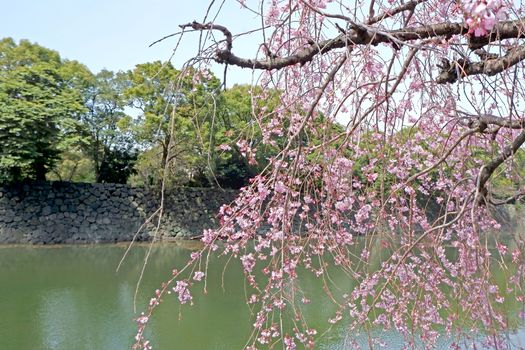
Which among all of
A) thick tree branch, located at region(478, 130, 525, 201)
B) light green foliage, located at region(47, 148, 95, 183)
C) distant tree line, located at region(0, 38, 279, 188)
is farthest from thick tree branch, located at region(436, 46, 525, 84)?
light green foliage, located at region(47, 148, 95, 183)

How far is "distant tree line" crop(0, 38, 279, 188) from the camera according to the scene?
7855 mm

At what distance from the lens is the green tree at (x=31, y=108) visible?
773 centimetres

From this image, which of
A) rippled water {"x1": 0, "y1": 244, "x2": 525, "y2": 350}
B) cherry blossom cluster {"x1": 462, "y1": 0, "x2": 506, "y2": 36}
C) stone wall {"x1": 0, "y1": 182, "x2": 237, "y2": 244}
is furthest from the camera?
stone wall {"x1": 0, "y1": 182, "x2": 237, "y2": 244}

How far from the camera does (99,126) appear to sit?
33.0 ft

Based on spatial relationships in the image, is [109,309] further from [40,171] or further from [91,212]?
[40,171]

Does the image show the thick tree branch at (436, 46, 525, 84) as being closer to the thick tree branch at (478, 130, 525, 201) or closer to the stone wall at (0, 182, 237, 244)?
the thick tree branch at (478, 130, 525, 201)

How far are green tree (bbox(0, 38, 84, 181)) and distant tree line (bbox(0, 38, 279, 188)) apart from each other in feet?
0.05

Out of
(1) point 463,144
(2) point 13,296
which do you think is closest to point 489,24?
(1) point 463,144

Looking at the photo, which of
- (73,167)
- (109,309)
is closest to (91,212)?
(73,167)

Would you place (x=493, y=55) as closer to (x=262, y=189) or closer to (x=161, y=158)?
(x=262, y=189)

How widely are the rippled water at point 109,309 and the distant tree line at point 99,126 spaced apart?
177 centimetres

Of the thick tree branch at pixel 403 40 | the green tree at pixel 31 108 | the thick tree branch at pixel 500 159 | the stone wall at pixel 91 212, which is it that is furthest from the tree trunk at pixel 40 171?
the thick tree branch at pixel 500 159

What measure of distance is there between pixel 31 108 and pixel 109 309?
462 cm

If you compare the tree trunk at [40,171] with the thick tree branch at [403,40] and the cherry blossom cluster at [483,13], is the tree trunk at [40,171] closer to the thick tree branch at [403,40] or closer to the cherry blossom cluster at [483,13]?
the thick tree branch at [403,40]
